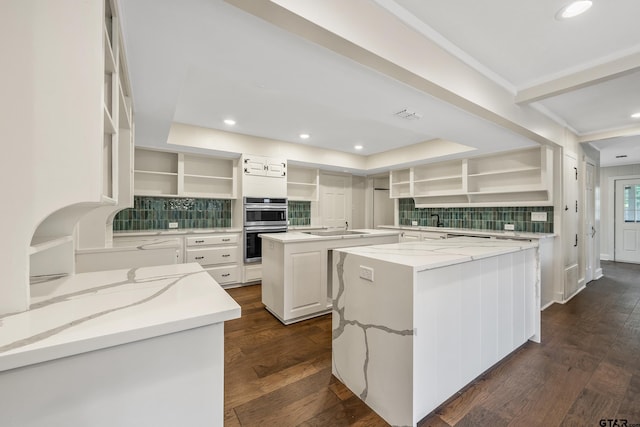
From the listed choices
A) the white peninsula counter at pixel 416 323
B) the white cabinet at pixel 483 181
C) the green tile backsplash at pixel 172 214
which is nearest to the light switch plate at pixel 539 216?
the white cabinet at pixel 483 181

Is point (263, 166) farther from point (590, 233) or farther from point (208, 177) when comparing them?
point (590, 233)

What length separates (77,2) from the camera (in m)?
0.78

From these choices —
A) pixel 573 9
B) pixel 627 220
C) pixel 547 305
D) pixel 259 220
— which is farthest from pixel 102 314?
pixel 627 220

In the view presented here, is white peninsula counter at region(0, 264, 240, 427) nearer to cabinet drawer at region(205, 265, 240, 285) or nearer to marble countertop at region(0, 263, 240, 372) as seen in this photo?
marble countertop at region(0, 263, 240, 372)

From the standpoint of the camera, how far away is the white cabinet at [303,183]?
544 cm

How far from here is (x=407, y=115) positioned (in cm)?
255

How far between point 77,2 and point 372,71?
1511 mm

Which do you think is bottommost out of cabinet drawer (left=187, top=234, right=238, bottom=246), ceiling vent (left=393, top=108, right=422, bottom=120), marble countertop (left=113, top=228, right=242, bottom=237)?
cabinet drawer (left=187, top=234, right=238, bottom=246)

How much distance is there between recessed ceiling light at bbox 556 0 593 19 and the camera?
156 cm

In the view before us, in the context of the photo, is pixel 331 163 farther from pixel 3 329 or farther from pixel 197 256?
pixel 3 329

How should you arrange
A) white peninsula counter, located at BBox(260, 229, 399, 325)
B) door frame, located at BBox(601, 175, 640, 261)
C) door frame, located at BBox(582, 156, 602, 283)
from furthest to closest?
door frame, located at BBox(601, 175, 640, 261), door frame, located at BBox(582, 156, 602, 283), white peninsula counter, located at BBox(260, 229, 399, 325)

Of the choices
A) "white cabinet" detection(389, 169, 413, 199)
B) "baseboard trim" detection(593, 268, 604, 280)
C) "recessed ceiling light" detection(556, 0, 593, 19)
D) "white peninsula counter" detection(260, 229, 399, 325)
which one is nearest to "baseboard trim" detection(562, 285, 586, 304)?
"baseboard trim" detection(593, 268, 604, 280)

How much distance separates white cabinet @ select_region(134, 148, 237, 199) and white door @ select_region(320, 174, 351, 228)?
211 cm

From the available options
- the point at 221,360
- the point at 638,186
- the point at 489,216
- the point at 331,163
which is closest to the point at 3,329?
the point at 221,360
